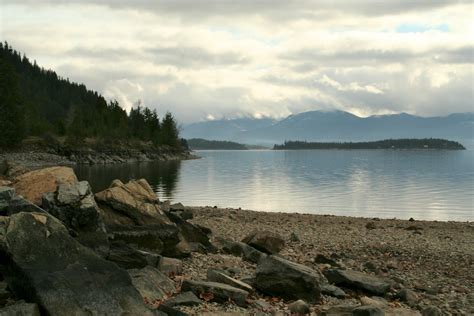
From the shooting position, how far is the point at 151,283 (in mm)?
13742

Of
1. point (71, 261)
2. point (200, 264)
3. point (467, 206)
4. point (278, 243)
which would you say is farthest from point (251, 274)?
point (467, 206)

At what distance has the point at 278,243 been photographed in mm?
21906

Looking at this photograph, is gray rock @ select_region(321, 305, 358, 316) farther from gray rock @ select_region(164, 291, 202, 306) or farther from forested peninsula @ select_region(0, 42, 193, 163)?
forested peninsula @ select_region(0, 42, 193, 163)

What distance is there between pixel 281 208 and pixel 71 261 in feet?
141

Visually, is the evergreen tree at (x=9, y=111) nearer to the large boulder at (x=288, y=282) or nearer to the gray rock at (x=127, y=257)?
the gray rock at (x=127, y=257)

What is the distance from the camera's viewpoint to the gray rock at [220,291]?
13016mm

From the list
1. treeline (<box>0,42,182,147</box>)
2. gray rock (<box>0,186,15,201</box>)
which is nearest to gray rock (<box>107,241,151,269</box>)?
gray rock (<box>0,186,15,201</box>)

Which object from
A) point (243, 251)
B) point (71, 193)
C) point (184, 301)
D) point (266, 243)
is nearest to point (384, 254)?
point (266, 243)

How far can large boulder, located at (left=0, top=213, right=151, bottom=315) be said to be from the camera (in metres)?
10.8

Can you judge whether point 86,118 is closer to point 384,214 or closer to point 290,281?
point 384,214

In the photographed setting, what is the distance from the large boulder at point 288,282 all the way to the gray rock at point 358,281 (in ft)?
5.44

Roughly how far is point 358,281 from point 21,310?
978 centimetres

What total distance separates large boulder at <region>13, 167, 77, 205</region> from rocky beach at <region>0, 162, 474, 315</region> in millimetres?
41

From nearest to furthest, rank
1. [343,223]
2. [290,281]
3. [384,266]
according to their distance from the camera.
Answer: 1. [290,281]
2. [384,266]
3. [343,223]
